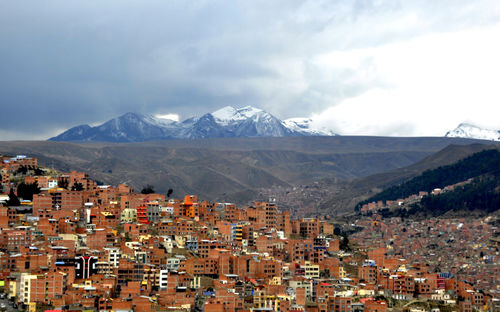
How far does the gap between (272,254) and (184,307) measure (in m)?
21.1

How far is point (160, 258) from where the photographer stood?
75.1 meters

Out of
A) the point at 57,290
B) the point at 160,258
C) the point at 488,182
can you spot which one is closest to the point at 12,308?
the point at 57,290

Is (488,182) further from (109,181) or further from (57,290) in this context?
(57,290)

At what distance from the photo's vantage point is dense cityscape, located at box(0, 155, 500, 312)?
2530 inches

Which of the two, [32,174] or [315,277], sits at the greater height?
[32,174]

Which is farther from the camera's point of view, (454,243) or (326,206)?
(326,206)

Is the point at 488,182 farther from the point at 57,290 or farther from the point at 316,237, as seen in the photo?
the point at 57,290

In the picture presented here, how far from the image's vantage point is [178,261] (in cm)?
7456

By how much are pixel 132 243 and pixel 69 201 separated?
13.3m

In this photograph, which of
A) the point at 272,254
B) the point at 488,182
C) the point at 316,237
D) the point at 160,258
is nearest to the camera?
the point at 160,258

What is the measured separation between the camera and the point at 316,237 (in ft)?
309

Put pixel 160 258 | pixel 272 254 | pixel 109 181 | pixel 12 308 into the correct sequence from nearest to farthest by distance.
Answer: pixel 12 308 → pixel 160 258 → pixel 272 254 → pixel 109 181

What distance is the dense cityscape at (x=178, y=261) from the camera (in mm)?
64250

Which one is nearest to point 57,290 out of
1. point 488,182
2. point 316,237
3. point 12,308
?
point 12,308
